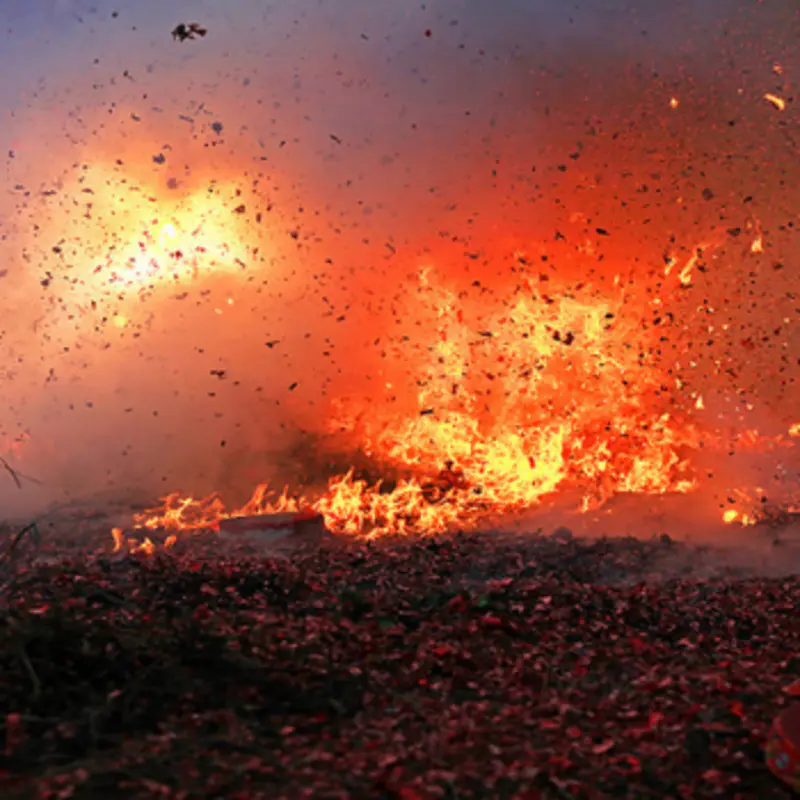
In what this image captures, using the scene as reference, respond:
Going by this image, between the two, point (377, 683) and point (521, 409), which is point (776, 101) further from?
point (377, 683)

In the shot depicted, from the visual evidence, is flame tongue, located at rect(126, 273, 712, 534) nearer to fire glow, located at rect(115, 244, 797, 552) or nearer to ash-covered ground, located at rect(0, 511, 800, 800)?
fire glow, located at rect(115, 244, 797, 552)

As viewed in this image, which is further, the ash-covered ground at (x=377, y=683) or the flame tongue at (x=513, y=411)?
the flame tongue at (x=513, y=411)

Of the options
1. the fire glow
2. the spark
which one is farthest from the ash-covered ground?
the spark

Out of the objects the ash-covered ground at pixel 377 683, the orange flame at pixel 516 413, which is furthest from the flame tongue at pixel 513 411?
the ash-covered ground at pixel 377 683

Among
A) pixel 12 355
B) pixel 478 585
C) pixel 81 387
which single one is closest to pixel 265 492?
pixel 81 387

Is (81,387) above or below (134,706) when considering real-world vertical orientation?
above

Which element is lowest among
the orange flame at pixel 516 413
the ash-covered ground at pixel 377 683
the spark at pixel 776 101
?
the ash-covered ground at pixel 377 683

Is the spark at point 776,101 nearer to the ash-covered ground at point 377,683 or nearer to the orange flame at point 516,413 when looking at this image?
the orange flame at point 516,413

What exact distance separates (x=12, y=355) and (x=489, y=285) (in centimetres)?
1004

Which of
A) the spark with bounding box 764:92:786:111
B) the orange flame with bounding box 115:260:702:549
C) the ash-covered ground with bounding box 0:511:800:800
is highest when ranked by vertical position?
the spark with bounding box 764:92:786:111

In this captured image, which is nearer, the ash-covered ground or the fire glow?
the ash-covered ground

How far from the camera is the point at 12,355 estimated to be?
18219 millimetres

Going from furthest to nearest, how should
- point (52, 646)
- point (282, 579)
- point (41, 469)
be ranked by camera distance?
point (41, 469), point (282, 579), point (52, 646)

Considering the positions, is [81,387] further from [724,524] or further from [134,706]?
[134,706]
